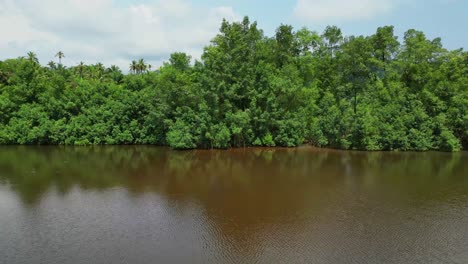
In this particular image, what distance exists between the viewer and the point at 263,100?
3822 cm

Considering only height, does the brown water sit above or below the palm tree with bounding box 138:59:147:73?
below

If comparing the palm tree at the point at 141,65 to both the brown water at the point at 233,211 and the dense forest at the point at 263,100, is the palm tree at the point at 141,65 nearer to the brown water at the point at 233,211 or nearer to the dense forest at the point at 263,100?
the dense forest at the point at 263,100

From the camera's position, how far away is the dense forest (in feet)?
118

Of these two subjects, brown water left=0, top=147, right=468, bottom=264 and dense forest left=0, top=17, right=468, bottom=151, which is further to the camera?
dense forest left=0, top=17, right=468, bottom=151

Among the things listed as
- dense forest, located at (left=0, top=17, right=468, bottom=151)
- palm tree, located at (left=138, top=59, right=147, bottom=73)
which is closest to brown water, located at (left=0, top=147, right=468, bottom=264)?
dense forest, located at (left=0, top=17, right=468, bottom=151)

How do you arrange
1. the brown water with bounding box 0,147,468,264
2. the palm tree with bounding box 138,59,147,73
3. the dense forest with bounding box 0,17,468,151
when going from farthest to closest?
the palm tree with bounding box 138,59,147,73, the dense forest with bounding box 0,17,468,151, the brown water with bounding box 0,147,468,264

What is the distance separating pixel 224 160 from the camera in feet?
99.8

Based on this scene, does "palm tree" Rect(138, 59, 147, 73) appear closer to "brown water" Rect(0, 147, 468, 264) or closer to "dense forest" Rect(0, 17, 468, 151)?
"dense forest" Rect(0, 17, 468, 151)

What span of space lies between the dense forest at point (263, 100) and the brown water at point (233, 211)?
7629 mm

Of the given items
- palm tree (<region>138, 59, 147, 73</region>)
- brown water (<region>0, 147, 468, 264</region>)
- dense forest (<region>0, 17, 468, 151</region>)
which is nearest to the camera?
brown water (<region>0, 147, 468, 264</region>)

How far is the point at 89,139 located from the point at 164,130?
335 inches

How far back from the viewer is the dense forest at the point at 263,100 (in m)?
35.9

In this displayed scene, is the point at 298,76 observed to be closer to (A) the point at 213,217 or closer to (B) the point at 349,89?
(B) the point at 349,89

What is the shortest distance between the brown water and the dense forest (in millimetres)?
7629
